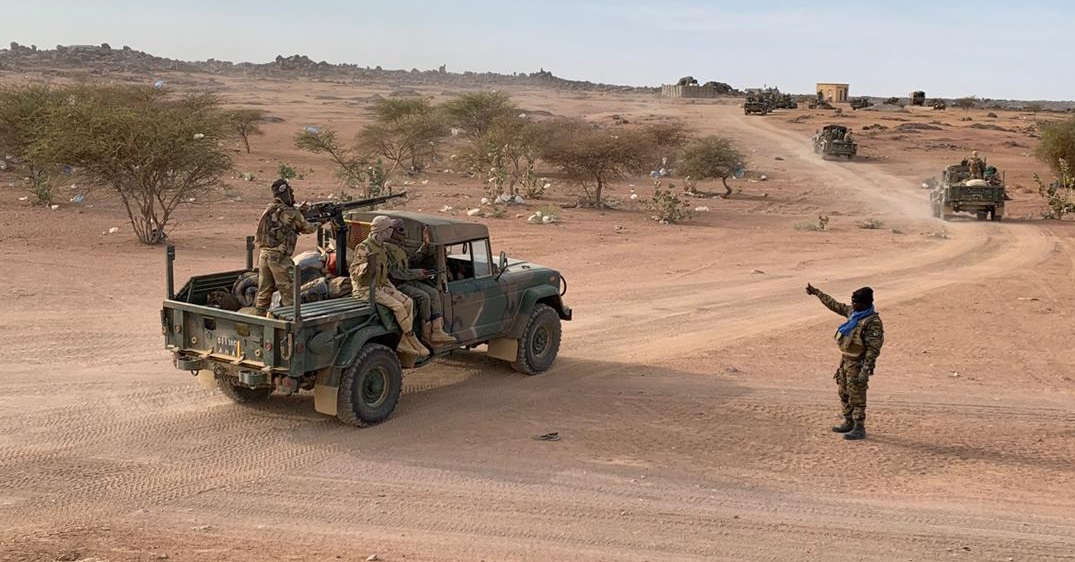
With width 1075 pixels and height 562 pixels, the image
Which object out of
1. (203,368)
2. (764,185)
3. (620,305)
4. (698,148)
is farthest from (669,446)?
(764,185)

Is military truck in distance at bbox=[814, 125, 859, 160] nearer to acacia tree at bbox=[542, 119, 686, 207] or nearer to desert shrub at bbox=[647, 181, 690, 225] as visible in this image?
acacia tree at bbox=[542, 119, 686, 207]

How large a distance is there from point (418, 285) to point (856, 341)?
4149 millimetres

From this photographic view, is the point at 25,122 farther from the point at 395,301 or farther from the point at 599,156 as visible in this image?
the point at 395,301

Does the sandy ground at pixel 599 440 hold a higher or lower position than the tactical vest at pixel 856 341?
lower

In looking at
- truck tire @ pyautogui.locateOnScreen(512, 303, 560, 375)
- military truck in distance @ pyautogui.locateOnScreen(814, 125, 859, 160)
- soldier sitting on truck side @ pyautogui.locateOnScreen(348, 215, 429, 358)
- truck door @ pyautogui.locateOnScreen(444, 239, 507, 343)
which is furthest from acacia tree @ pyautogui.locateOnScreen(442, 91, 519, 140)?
soldier sitting on truck side @ pyautogui.locateOnScreen(348, 215, 429, 358)

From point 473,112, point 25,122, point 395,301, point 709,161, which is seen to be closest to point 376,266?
point 395,301

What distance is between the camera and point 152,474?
7.94 meters

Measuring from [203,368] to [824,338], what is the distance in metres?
8.20

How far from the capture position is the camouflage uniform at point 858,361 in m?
9.27

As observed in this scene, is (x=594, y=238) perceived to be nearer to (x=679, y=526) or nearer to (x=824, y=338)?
(x=824, y=338)

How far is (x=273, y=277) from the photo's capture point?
952 cm

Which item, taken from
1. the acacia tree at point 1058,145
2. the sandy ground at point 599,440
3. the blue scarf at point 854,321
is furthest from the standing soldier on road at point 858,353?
the acacia tree at point 1058,145

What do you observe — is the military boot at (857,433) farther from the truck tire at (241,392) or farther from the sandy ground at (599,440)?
the truck tire at (241,392)

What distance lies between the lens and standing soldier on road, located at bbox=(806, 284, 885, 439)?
927cm
